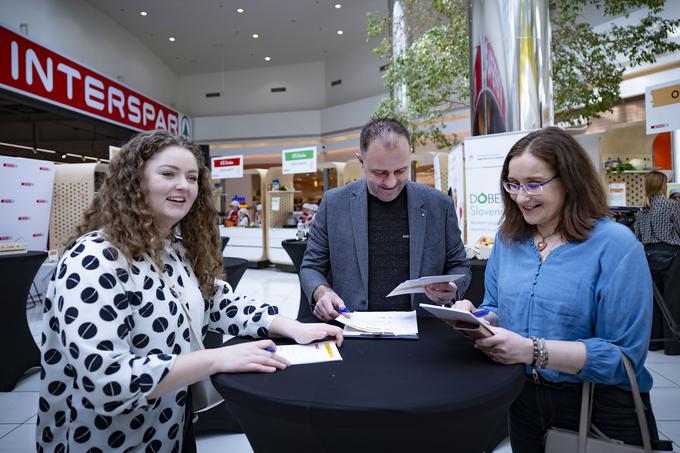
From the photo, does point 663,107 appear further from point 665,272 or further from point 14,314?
point 14,314

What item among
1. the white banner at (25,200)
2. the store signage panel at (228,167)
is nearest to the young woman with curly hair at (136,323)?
the white banner at (25,200)

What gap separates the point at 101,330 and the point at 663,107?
209 inches

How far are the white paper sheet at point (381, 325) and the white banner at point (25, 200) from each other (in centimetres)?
477

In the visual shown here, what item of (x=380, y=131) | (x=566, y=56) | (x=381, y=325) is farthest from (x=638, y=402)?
(x=566, y=56)

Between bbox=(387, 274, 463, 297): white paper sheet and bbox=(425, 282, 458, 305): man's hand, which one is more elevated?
bbox=(387, 274, 463, 297): white paper sheet

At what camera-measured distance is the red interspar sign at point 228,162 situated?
991cm

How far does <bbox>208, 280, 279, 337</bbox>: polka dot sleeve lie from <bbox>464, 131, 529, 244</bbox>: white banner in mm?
2705

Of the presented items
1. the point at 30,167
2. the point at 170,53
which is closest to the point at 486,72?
the point at 30,167

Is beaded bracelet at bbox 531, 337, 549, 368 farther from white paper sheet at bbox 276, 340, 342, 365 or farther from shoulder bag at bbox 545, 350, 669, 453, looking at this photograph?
white paper sheet at bbox 276, 340, 342, 365

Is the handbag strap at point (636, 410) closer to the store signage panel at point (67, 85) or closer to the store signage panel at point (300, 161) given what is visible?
the store signage panel at point (300, 161)

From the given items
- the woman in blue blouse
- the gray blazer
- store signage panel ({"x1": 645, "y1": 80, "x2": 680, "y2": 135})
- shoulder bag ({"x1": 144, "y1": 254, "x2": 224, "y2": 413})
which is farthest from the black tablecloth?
store signage panel ({"x1": 645, "y1": 80, "x2": 680, "y2": 135})

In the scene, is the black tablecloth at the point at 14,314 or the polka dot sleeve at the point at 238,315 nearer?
the polka dot sleeve at the point at 238,315

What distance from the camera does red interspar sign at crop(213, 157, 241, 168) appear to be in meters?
9.91

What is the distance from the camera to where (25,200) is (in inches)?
200
